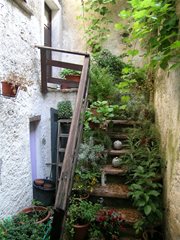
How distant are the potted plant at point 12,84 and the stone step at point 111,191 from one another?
1608 mm

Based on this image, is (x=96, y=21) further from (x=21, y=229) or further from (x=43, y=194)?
(x=21, y=229)

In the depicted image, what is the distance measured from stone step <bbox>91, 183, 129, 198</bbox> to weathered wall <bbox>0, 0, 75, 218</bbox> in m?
0.98

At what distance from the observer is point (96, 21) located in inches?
213

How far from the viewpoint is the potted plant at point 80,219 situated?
235 cm

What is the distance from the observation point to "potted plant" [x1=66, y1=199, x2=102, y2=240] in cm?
235

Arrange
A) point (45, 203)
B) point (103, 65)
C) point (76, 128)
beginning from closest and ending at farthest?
point (76, 128) → point (45, 203) → point (103, 65)

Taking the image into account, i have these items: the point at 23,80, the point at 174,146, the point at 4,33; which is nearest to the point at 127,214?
the point at 174,146

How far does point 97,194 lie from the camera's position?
107 inches

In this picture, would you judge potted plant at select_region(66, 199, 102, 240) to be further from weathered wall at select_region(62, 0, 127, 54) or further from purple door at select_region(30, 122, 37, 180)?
weathered wall at select_region(62, 0, 127, 54)

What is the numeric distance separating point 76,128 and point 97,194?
117 cm

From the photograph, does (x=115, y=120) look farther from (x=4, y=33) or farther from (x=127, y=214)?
(x=4, y=33)

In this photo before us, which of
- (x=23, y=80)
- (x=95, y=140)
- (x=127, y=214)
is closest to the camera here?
(x=127, y=214)

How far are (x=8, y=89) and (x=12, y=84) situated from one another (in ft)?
0.24

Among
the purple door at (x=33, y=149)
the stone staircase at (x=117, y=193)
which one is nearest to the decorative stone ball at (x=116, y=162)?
the stone staircase at (x=117, y=193)
